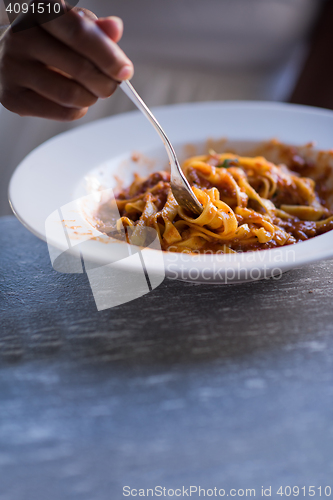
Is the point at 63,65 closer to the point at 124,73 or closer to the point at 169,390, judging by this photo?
the point at 124,73

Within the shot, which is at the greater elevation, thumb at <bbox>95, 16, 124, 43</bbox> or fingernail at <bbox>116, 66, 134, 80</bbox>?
thumb at <bbox>95, 16, 124, 43</bbox>

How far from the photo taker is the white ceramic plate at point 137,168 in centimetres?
122

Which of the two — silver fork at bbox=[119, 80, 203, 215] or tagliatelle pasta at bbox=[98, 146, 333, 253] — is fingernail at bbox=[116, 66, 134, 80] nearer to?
silver fork at bbox=[119, 80, 203, 215]

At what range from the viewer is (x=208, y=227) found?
5.59 feet

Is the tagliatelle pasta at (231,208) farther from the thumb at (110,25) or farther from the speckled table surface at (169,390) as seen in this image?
the thumb at (110,25)

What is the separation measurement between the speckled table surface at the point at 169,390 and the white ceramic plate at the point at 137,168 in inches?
7.2

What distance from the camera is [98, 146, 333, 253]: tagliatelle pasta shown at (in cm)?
167

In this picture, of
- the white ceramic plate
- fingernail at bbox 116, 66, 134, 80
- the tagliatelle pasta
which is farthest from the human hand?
the tagliatelle pasta

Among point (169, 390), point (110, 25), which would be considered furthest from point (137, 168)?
point (169, 390)

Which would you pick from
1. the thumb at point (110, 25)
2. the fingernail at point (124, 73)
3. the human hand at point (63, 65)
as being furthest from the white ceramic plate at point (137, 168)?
the thumb at point (110, 25)

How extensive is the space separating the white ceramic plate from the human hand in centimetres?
37

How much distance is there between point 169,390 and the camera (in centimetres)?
110

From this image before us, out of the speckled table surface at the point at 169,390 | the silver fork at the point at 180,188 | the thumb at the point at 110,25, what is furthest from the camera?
the silver fork at the point at 180,188

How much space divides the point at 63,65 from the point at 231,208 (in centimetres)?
97
